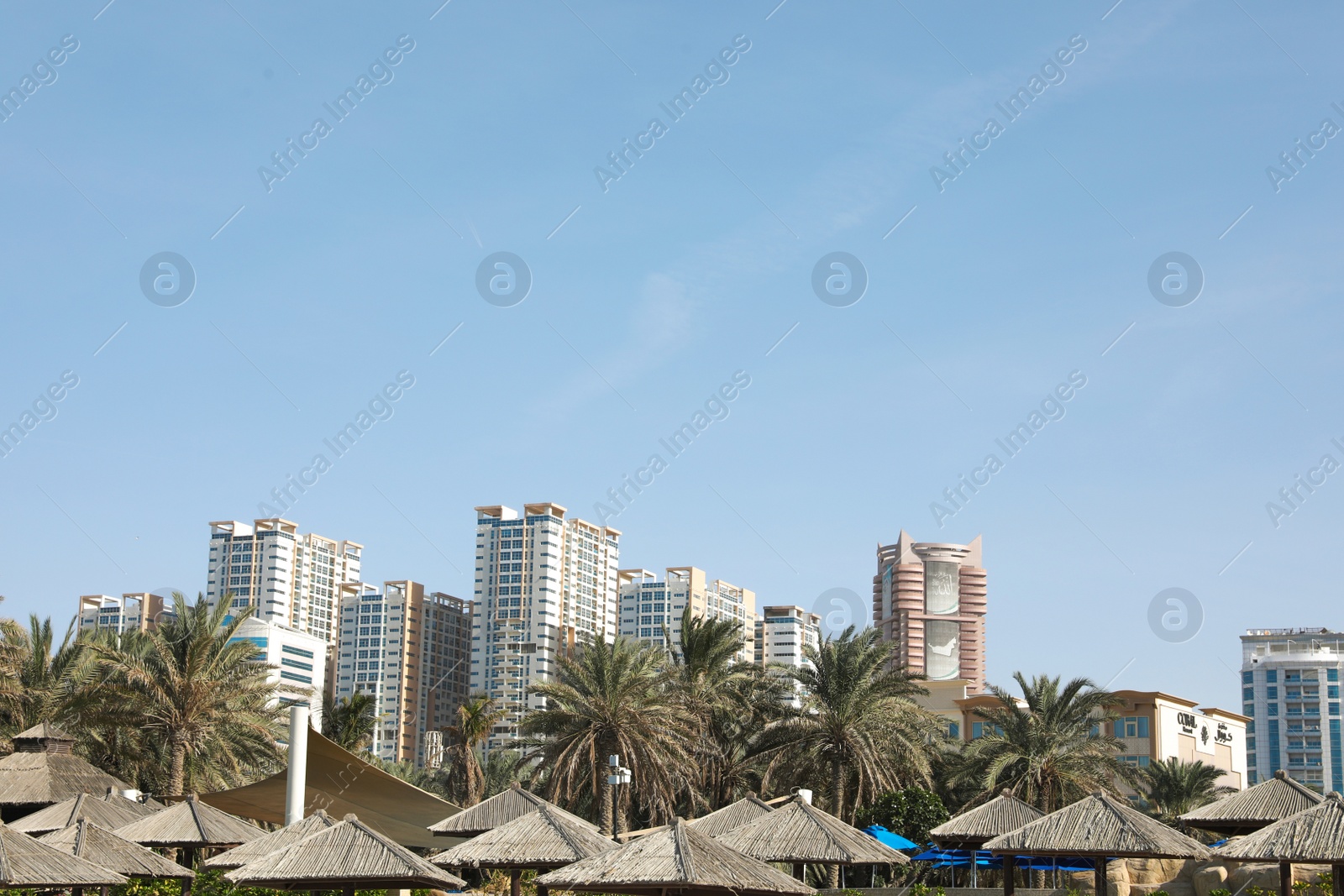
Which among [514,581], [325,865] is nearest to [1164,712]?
[325,865]

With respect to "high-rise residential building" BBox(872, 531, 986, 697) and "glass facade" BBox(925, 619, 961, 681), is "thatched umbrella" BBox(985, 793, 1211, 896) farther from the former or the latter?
"glass facade" BBox(925, 619, 961, 681)

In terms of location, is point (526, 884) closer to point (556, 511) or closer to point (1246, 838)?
point (1246, 838)

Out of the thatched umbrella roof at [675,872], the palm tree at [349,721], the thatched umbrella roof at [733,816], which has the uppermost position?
the palm tree at [349,721]

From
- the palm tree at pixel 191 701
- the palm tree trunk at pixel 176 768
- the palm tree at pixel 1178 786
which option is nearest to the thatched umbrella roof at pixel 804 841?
the palm tree at pixel 191 701

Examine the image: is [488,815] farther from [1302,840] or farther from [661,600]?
[661,600]

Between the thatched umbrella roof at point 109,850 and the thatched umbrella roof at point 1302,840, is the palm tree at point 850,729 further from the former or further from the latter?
the thatched umbrella roof at point 109,850

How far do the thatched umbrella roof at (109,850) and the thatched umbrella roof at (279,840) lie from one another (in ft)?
3.25

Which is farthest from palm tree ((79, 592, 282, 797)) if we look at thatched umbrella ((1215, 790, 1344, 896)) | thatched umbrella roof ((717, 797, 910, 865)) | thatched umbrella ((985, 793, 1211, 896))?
thatched umbrella ((1215, 790, 1344, 896))

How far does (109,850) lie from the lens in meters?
20.9

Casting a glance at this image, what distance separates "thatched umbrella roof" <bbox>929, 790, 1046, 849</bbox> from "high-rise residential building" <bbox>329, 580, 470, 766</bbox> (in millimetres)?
102931

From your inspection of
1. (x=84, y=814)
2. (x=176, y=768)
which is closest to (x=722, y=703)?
(x=176, y=768)

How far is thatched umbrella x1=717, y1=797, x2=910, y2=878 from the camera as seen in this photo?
22.2 m

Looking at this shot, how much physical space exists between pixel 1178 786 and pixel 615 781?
964 inches

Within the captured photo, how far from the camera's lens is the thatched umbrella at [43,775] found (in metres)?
29.1
